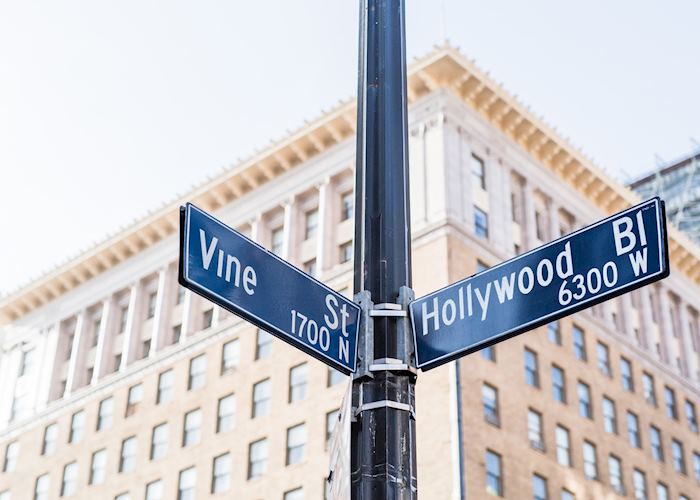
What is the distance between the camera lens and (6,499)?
6222cm

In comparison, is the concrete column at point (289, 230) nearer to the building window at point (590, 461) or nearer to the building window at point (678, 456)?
the building window at point (590, 461)

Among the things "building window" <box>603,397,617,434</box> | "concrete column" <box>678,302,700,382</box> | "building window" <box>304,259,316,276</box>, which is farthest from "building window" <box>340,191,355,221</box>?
"concrete column" <box>678,302,700,382</box>

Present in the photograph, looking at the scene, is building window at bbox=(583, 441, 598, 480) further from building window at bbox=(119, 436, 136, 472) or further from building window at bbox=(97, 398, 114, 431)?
building window at bbox=(97, 398, 114, 431)

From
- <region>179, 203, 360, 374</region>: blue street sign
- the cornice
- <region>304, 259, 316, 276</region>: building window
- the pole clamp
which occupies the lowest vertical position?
the pole clamp

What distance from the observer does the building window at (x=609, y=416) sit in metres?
52.7

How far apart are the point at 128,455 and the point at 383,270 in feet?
169

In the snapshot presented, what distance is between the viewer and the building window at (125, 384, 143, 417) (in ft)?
189

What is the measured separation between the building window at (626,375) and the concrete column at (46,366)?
3007cm

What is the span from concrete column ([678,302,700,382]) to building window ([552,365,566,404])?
45.1 ft

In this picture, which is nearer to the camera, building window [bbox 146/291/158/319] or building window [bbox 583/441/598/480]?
building window [bbox 583/441/598/480]

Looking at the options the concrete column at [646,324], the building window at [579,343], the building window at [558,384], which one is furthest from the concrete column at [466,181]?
the concrete column at [646,324]

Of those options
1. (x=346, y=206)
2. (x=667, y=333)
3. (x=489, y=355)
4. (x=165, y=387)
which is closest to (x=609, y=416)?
(x=489, y=355)

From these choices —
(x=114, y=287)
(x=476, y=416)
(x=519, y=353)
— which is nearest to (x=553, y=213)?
(x=519, y=353)

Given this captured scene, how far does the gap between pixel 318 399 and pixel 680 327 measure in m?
24.7
